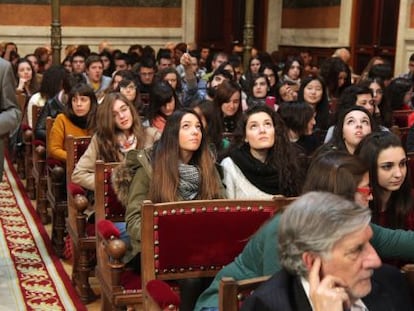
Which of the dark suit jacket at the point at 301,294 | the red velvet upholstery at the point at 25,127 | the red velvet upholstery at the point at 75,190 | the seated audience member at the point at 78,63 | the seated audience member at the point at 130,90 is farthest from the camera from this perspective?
the seated audience member at the point at 78,63

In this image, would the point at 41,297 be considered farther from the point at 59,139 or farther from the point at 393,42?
the point at 393,42

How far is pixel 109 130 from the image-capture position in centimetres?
497

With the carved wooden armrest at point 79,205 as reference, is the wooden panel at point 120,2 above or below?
above

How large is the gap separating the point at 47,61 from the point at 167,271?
9.02 m

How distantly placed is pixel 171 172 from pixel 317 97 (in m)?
3.59

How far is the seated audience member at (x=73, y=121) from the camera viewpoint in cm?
588

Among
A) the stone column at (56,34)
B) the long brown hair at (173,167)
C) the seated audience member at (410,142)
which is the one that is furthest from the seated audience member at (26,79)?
the long brown hair at (173,167)

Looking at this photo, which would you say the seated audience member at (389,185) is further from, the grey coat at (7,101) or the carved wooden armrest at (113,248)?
the grey coat at (7,101)

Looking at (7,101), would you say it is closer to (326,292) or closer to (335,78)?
(326,292)

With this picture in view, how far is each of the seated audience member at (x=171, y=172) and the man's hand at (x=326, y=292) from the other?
68.2 inches

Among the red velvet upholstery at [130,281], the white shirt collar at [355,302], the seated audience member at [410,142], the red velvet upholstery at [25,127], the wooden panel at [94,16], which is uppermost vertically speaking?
the wooden panel at [94,16]

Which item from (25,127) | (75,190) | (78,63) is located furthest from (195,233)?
(78,63)

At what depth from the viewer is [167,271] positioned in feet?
11.1

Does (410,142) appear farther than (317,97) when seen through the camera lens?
No
